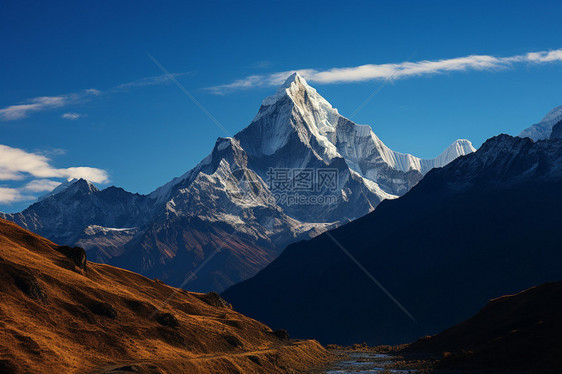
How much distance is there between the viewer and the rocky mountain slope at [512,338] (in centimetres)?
10142

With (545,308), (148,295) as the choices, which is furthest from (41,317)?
(545,308)

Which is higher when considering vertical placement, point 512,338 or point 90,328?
point 90,328

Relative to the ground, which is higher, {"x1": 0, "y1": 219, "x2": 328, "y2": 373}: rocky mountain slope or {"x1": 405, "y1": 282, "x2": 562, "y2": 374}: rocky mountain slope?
{"x1": 0, "y1": 219, "x2": 328, "y2": 373}: rocky mountain slope

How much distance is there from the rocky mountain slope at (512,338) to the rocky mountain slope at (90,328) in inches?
1576

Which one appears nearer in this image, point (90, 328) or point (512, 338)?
point (90, 328)

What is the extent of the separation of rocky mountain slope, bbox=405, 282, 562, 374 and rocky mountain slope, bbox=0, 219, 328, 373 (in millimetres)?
40040

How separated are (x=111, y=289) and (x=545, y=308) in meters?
96.6

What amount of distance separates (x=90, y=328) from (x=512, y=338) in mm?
81734

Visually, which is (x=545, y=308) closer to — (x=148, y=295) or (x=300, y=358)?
(x=300, y=358)

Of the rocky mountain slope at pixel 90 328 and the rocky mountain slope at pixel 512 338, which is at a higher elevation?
the rocky mountain slope at pixel 90 328

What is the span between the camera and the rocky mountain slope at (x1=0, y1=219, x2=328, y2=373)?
80.2m

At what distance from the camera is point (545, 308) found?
134625 mm

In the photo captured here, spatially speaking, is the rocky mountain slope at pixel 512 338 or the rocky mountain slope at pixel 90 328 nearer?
the rocky mountain slope at pixel 90 328

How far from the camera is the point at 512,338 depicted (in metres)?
119
